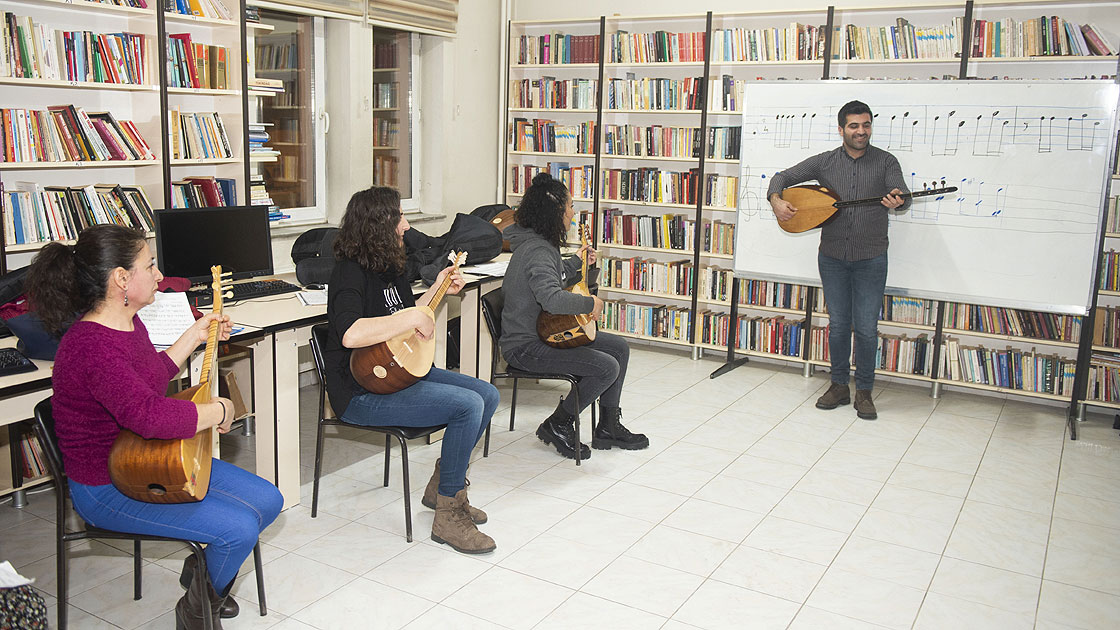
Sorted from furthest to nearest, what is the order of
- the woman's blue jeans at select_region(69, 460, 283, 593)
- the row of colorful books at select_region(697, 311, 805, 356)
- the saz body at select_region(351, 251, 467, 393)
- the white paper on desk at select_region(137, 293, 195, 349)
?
1. the row of colorful books at select_region(697, 311, 805, 356)
2. the saz body at select_region(351, 251, 467, 393)
3. the white paper on desk at select_region(137, 293, 195, 349)
4. the woman's blue jeans at select_region(69, 460, 283, 593)

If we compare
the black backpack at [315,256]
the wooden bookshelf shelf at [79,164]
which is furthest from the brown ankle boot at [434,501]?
the wooden bookshelf shelf at [79,164]

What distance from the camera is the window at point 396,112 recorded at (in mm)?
5902

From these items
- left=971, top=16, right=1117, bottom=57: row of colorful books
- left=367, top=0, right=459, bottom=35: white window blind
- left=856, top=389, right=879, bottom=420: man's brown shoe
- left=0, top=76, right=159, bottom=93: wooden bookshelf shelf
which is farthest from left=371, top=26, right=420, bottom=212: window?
left=971, top=16, right=1117, bottom=57: row of colorful books

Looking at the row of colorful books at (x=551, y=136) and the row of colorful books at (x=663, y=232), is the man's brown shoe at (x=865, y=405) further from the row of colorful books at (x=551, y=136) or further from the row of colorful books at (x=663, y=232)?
the row of colorful books at (x=551, y=136)

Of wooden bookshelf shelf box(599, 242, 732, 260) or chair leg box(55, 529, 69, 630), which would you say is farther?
wooden bookshelf shelf box(599, 242, 732, 260)

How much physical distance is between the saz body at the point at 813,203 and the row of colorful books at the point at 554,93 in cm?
175

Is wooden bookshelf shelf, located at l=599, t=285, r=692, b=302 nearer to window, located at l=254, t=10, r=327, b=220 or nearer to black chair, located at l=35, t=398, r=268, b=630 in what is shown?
window, located at l=254, t=10, r=327, b=220

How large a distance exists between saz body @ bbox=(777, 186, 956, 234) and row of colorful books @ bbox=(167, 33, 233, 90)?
123 inches

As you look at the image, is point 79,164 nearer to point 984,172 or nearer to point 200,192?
point 200,192

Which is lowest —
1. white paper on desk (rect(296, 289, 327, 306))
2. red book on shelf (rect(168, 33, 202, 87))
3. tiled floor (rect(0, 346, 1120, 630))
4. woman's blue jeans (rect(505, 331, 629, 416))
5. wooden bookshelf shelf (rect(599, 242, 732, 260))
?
tiled floor (rect(0, 346, 1120, 630))

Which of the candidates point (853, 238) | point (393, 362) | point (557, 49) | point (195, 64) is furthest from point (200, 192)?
point (853, 238)

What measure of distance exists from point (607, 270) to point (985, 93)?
2.67 meters

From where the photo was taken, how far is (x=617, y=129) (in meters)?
6.23

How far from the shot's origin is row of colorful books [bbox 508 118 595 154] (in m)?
6.36
